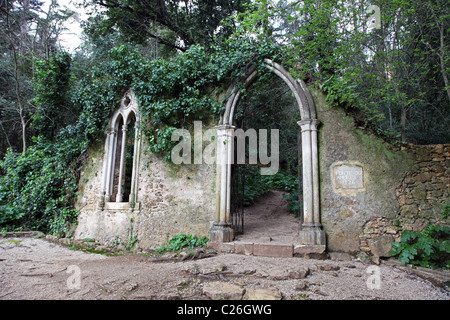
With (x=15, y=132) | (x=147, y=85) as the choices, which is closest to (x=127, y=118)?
(x=147, y=85)

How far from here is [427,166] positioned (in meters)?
4.66

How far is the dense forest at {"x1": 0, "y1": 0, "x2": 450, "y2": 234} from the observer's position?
4.91m

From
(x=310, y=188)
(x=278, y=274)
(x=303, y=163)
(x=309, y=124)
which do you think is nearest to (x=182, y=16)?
(x=309, y=124)

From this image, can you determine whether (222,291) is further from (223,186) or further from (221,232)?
(223,186)

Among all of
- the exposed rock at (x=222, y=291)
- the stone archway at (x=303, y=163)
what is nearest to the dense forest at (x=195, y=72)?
the stone archway at (x=303, y=163)

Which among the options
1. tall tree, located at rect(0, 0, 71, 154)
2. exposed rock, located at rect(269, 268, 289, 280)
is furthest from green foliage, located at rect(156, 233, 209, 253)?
tall tree, located at rect(0, 0, 71, 154)

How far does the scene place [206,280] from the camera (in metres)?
3.53

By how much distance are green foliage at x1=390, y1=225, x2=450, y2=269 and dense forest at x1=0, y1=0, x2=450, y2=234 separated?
1772mm

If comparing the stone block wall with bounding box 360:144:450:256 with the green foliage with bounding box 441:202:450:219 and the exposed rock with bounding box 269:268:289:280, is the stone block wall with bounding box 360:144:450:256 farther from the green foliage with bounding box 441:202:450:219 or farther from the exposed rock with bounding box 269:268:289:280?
the exposed rock with bounding box 269:268:289:280

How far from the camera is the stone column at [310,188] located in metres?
4.82

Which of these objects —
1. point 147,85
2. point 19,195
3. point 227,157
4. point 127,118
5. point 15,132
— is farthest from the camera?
point 15,132
